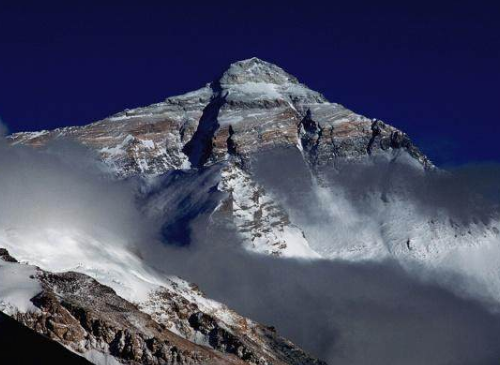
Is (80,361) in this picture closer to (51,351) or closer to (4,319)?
(51,351)

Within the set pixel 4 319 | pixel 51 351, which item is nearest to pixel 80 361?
pixel 51 351

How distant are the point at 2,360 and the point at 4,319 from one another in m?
16.3

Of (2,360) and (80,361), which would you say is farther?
(80,361)

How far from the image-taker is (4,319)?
142m

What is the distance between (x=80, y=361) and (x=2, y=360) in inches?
424

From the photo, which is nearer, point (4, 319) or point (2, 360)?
point (2, 360)

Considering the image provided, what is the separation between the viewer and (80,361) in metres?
134

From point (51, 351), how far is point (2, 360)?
858cm

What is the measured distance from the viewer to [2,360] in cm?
12631

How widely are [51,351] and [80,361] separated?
11.0 feet
